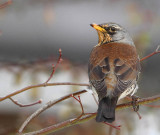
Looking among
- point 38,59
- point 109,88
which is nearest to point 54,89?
point 38,59

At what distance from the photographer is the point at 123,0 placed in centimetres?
459

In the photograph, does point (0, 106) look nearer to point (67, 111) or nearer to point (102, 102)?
point (67, 111)

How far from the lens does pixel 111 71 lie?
9.56 feet

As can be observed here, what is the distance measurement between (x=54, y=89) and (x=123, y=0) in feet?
4.28

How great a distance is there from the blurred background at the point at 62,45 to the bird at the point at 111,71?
89 cm

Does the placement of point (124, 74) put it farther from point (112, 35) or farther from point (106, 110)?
point (112, 35)

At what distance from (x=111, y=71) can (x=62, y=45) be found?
5.25ft

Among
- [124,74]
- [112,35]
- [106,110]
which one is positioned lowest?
[106,110]

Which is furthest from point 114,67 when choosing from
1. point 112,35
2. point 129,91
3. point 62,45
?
point 62,45

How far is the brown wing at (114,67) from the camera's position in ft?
9.22

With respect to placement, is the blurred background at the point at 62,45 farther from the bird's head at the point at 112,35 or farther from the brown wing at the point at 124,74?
the brown wing at the point at 124,74

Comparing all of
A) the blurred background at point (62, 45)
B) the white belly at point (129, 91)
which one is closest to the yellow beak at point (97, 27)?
the white belly at point (129, 91)

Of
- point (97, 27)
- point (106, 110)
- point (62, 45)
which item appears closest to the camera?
point (106, 110)

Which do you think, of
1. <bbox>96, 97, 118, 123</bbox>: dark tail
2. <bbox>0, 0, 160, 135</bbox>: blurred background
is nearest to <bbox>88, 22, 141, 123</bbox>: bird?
<bbox>96, 97, 118, 123</bbox>: dark tail
